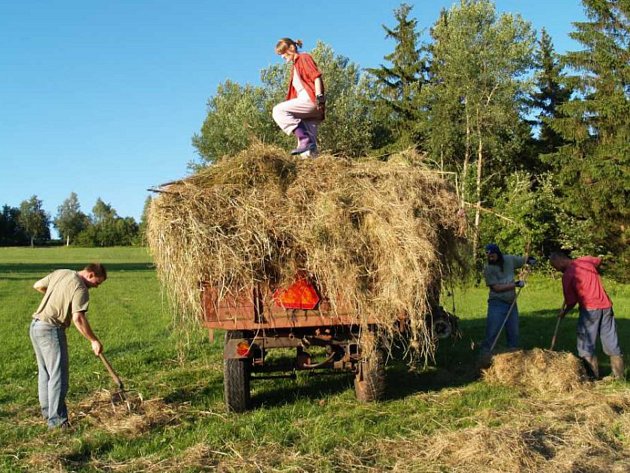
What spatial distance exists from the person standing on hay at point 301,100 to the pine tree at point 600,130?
16876mm

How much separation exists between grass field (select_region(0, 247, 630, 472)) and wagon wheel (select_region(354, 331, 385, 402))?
0.44 feet

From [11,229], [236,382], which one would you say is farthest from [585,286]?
[11,229]

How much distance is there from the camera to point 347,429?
541 cm

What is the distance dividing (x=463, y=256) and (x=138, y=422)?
3681mm

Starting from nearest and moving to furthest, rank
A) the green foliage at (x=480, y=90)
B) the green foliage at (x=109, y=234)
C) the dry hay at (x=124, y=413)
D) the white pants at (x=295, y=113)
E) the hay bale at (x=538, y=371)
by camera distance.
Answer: the dry hay at (x=124, y=413)
the hay bale at (x=538, y=371)
the white pants at (x=295, y=113)
the green foliage at (x=480, y=90)
the green foliage at (x=109, y=234)

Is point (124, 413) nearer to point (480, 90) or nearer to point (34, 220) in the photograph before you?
point (480, 90)

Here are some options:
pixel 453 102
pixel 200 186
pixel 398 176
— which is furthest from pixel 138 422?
pixel 453 102

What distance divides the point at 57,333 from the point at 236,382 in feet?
5.78

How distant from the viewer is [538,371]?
6.89 m

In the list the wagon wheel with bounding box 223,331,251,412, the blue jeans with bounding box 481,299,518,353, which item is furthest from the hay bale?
the wagon wheel with bounding box 223,331,251,412

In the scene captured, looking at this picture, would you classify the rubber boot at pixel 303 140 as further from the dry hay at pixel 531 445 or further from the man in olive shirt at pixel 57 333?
the dry hay at pixel 531 445

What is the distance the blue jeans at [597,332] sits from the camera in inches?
294

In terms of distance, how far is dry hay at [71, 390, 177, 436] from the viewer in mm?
5582

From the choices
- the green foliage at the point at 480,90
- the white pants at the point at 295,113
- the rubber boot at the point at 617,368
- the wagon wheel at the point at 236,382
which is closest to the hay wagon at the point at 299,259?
the wagon wheel at the point at 236,382
